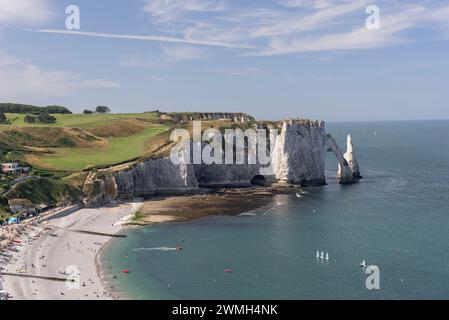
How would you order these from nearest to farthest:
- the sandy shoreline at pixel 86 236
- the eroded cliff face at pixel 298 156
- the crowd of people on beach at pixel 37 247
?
1. the crowd of people on beach at pixel 37 247
2. the sandy shoreline at pixel 86 236
3. the eroded cliff face at pixel 298 156

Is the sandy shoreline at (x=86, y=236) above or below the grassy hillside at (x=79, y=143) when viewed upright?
below

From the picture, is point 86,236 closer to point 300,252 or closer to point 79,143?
point 300,252

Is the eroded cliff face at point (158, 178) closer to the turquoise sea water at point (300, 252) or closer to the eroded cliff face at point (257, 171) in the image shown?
the eroded cliff face at point (257, 171)

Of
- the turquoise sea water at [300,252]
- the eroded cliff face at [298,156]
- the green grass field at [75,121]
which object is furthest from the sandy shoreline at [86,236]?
the green grass field at [75,121]

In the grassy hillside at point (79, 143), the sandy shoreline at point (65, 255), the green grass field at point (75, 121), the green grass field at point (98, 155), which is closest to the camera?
the sandy shoreline at point (65, 255)

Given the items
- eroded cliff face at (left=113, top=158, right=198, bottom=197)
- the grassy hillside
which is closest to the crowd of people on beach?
eroded cliff face at (left=113, top=158, right=198, bottom=197)

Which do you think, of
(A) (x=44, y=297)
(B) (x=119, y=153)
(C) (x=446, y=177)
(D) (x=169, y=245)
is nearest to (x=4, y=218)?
(D) (x=169, y=245)

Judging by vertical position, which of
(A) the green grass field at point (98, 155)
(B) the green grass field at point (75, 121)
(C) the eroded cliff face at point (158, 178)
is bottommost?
(C) the eroded cliff face at point (158, 178)
